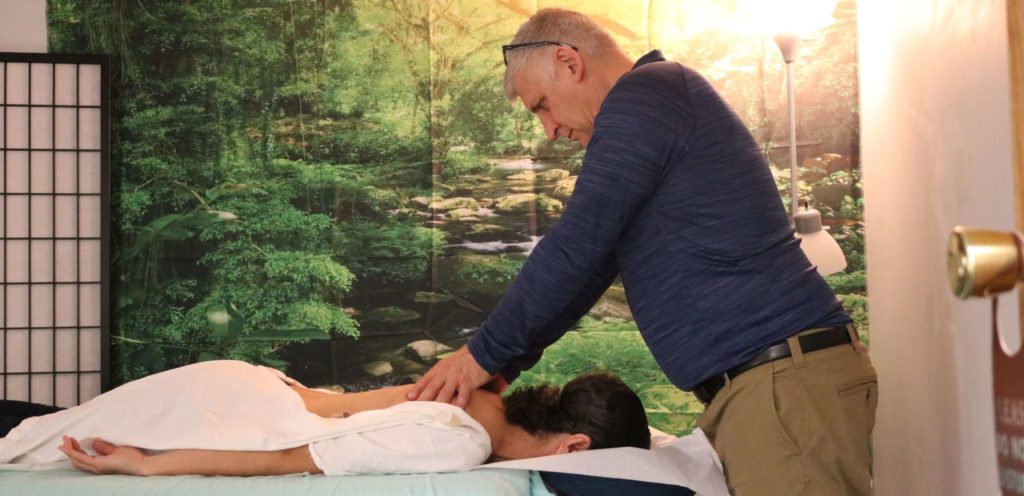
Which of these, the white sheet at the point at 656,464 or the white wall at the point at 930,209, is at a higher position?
the white wall at the point at 930,209

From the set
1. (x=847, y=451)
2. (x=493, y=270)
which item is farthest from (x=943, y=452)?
(x=493, y=270)

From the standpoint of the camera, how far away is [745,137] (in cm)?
173

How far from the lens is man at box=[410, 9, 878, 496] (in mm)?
1588

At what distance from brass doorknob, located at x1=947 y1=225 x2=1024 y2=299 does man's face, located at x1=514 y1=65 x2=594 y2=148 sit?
5.10 feet

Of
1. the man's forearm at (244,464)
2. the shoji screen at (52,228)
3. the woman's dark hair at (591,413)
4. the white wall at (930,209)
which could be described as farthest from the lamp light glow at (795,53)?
the shoji screen at (52,228)

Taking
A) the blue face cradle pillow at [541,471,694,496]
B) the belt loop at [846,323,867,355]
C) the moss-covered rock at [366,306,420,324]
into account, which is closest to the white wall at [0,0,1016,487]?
the belt loop at [846,323,867,355]

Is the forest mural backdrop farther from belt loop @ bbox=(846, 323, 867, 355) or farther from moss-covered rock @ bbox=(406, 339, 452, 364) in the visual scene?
belt loop @ bbox=(846, 323, 867, 355)

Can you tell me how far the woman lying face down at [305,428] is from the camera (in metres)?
1.99

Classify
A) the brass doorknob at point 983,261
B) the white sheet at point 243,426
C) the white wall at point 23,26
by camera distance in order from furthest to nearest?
the white wall at point 23,26 → the white sheet at point 243,426 → the brass doorknob at point 983,261

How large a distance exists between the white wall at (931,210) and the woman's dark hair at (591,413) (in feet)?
2.01

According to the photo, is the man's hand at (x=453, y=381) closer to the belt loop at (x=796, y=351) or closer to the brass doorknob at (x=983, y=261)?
the belt loop at (x=796, y=351)

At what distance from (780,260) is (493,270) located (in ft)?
9.34

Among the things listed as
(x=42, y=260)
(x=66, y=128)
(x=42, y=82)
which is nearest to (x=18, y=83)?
(x=42, y=82)

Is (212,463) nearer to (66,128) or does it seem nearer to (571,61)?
(571,61)
